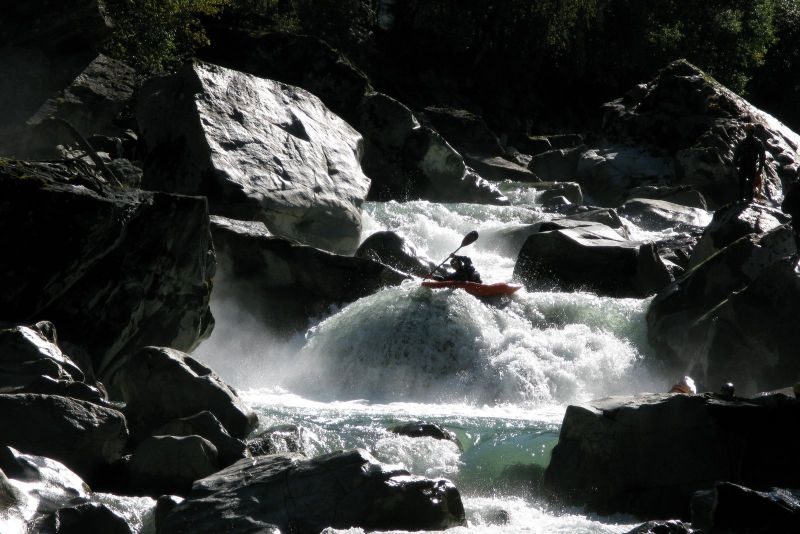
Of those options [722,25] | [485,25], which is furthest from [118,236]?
[722,25]

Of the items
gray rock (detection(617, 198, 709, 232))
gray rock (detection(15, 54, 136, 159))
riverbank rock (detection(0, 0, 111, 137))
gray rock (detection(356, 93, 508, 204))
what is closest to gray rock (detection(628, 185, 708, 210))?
gray rock (detection(617, 198, 709, 232))

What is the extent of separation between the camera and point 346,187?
54.0ft

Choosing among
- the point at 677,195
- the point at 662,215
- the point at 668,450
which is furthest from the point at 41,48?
the point at 668,450

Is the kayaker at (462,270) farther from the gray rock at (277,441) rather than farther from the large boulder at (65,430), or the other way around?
the large boulder at (65,430)

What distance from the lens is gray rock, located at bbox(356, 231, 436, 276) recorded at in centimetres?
1548

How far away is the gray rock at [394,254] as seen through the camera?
15.5 meters

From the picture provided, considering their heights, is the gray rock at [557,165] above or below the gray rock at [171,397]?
above

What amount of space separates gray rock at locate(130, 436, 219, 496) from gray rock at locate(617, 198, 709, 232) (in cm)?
1438

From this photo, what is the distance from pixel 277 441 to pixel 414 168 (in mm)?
14551

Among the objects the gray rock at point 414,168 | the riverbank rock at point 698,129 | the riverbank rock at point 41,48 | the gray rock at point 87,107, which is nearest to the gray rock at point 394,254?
the gray rock at point 87,107

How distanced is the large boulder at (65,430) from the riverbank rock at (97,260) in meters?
2.24

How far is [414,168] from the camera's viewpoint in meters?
22.2

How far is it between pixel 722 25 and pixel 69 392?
35.8m

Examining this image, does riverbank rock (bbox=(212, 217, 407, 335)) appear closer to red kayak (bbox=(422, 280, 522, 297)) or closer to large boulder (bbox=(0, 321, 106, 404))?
red kayak (bbox=(422, 280, 522, 297))
